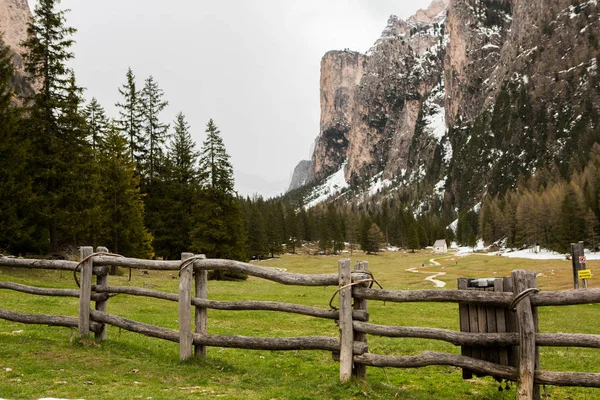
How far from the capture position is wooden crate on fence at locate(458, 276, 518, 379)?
23.3 ft

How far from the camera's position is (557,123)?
7682 inches

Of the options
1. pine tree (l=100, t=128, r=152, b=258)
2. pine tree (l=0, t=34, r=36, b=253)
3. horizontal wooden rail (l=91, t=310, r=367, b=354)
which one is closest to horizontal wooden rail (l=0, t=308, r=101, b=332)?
horizontal wooden rail (l=91, t=310, r=367, b=354)

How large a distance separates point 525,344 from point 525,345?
0.05 feet

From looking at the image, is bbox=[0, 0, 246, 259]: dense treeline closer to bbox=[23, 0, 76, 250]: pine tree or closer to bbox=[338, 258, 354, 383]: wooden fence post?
bbox=[23, 0, 76, 250]: pine tree

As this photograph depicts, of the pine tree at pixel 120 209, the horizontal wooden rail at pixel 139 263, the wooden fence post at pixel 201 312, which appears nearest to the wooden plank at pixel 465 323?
the wooden fence post at pixel 201 312

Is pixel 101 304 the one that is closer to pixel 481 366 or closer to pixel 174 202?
pixel 481 366

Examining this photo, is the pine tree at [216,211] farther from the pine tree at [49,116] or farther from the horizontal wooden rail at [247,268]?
the horizontal wooden rail at [247,268]

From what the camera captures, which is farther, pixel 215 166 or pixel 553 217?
pixel 553 217

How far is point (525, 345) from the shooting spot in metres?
6.73

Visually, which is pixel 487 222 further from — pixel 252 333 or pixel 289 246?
pixel 252 333

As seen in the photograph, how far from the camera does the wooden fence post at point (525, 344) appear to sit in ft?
21.9

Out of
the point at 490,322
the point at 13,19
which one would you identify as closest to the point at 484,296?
the point at 490,322

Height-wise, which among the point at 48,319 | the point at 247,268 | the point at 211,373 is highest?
the point at 247,268

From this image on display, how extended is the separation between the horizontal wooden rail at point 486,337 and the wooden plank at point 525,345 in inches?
6.4
